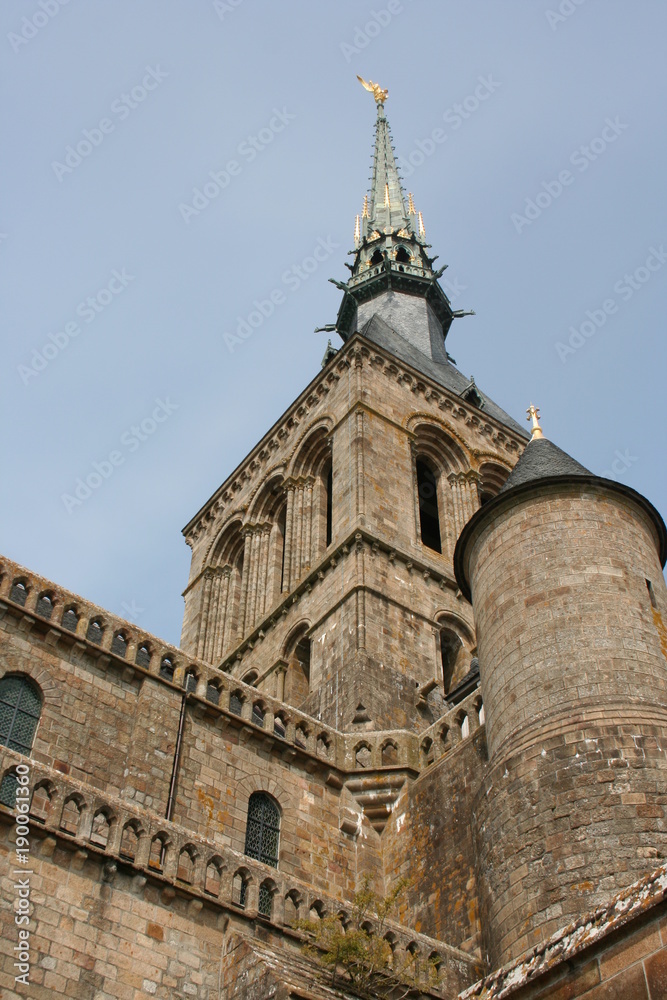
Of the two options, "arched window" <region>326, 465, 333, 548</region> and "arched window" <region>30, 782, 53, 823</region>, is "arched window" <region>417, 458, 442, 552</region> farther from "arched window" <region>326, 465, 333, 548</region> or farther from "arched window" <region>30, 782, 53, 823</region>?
"arched window" <region>30, 782, 53, 823</region>

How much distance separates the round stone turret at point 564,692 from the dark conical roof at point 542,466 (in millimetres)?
39

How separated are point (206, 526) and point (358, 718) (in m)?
13.0

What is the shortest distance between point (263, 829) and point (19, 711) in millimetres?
3771

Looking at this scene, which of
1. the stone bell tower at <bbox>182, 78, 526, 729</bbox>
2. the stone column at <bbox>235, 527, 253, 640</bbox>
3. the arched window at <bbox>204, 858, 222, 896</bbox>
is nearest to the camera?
the arched window at <bbox>204, 858, 222, 896</bbox>

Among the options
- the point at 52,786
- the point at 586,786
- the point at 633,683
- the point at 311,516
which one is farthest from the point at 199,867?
the point at 311,516

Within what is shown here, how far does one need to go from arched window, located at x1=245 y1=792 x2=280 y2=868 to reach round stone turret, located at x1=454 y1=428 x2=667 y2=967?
122 inches

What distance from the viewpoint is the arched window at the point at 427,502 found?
27531 millimetres

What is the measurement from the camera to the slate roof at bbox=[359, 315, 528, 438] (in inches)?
1160

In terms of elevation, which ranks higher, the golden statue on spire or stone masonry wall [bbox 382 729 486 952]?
the golden statue on spire

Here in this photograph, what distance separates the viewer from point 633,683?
12.1 metres

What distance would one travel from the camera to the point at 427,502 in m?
27.8

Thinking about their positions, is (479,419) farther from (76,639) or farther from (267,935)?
(267,935)

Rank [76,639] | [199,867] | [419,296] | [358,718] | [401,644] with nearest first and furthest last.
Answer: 1. [199,867]
2. [76,639]
3. [358,718]
4. [401,644]
5. [419,296]

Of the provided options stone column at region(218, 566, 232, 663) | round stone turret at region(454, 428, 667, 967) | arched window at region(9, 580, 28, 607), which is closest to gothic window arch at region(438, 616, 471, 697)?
stone column at region(218, 566, 232, 663)
